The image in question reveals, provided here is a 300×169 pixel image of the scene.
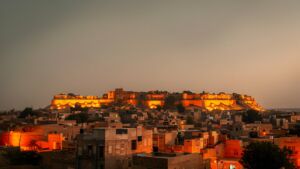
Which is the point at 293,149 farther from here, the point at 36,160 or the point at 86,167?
the point at 36,160

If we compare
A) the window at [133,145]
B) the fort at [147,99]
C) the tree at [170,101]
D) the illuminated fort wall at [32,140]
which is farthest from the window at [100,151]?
the fort at [147,99]

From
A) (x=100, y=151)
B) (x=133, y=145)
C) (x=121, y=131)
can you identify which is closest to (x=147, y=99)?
(x=133, y=145)

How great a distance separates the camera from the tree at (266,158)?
2019 centimetres

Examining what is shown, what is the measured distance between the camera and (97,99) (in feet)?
433

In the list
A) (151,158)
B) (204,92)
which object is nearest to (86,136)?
(151,158)

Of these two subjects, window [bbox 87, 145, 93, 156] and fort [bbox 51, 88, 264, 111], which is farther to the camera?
fort [bbox 51, 88, 264, 111]

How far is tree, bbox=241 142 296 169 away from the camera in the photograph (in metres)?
20.2

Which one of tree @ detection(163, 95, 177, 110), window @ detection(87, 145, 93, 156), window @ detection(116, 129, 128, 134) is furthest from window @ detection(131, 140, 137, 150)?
tree @ detection(163, 95, 177, 110)

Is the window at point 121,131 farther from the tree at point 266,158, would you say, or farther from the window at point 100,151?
the tree at point 266,158

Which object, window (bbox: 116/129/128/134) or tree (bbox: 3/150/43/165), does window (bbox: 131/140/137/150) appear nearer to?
window (bbox: 116/129/128/134)

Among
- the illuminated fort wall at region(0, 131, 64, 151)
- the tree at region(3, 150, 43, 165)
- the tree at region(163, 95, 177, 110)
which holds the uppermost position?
the tree at region(163, 95, 177, 110)

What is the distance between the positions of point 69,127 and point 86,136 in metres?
10.7

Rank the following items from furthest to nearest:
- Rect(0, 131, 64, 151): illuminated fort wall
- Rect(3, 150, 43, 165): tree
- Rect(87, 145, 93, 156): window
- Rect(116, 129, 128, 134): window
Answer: Rect(0, 131, 64, 151): illuminated fort wall, Rect(3, 150, 43, 165): tree, Rect(116, 129, 128, 134): window, Rect(87, 145, 93, 156): window

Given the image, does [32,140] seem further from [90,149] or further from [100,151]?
[100,151]
